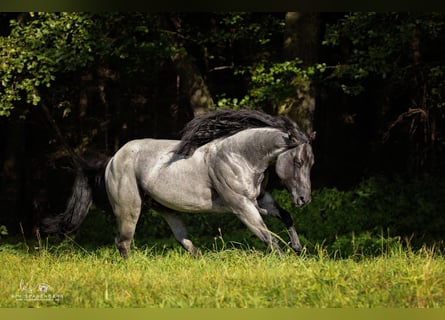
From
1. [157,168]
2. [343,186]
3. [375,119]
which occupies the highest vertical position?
[157,168]

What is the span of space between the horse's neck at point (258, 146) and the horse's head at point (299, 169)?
5.7 inches

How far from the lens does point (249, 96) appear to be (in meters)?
12.6

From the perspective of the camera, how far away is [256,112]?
8.89 meters

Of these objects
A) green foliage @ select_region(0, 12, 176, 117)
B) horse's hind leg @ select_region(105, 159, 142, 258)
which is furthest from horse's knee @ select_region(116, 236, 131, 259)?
green foliage @ select_region(0, 12, 176, 117)

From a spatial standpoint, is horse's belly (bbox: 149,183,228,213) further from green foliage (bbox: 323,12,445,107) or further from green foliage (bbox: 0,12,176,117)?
green foliage (bbox: 323,12,445,107)

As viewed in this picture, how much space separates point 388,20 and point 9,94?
608cm

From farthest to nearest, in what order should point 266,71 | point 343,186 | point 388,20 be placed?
point 343,186
point 266,71
point 388,20

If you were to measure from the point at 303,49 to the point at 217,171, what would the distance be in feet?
16.5

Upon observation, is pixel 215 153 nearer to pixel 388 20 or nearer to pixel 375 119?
pixel 388 20

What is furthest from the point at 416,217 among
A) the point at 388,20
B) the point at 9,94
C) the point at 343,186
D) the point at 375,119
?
the point at 9,94

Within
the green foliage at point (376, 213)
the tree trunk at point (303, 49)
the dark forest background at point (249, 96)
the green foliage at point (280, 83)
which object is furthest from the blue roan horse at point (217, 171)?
the tree trunk at point (303, 49)

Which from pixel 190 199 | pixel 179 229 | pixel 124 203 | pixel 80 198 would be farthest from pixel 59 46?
pixel 190 199

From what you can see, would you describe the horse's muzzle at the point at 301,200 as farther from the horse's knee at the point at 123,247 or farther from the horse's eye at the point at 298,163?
the horse's knee at the point at 123,247

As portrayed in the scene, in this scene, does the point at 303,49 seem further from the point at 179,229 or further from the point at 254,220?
the point at 254,220
